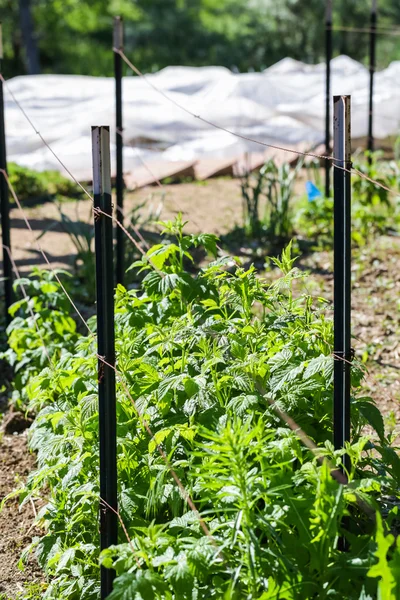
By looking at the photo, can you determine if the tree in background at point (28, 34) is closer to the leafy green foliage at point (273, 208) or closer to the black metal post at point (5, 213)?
the leafy green foliage at point (273, 208)

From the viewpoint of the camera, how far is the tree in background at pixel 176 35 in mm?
23172

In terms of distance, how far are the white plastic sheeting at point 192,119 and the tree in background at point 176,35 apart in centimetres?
1170

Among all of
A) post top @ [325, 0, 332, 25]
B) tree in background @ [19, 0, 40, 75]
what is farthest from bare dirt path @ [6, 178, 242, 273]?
tree in background @ [19, 0, 40, 75]

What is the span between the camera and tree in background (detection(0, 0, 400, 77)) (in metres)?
23.2

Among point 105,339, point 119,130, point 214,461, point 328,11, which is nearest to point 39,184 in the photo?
point 328,11

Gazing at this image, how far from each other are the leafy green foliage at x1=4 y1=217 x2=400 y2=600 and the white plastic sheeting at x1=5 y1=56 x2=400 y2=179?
6.49 meters

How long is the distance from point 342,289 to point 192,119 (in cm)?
797

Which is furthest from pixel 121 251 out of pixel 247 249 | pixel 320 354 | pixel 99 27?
pixel 99 27

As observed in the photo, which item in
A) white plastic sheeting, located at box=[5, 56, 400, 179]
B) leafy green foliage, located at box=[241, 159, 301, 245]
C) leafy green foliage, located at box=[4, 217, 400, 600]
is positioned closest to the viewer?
leafy green foliage, located at box=[4, 217, 400, 600]

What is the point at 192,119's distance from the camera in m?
9.88

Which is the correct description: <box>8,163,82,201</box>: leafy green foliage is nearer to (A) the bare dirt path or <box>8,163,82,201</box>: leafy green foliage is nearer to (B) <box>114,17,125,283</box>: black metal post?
(A) the bare dirt path

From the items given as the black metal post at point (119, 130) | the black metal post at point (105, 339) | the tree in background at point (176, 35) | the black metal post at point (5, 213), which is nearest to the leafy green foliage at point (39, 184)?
the black metal post at point (119, 130)

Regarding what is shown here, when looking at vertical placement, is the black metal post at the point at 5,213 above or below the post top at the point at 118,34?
below

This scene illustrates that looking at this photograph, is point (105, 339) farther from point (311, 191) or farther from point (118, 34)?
point (311, 191)
